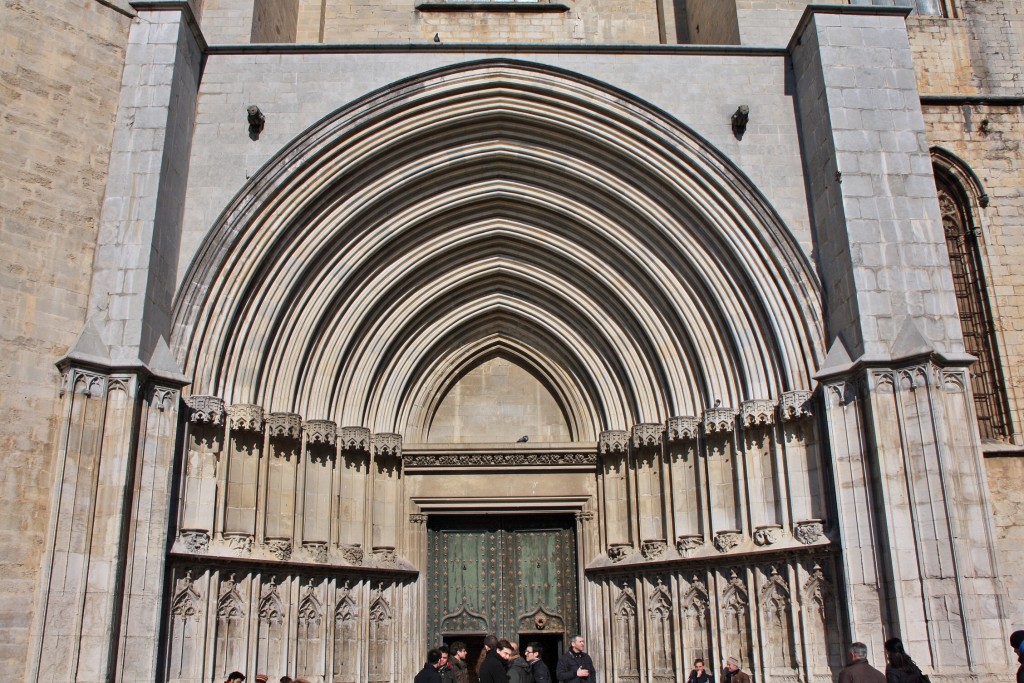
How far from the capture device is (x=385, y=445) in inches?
400

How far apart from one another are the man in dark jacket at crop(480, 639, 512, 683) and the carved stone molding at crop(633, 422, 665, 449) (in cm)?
338

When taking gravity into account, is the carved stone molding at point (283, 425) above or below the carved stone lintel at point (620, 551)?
above

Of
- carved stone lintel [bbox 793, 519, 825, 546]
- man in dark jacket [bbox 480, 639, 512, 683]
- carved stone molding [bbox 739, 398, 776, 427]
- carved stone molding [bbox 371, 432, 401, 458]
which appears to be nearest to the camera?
man in dark jacket [bbox 480, 639, 512, 683]

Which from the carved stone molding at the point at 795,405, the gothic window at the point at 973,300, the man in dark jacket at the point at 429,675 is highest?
the gothic window at the point at 973,300

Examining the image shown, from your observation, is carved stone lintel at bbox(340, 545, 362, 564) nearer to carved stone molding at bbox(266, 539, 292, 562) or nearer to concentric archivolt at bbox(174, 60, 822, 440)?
carved stone molding at bbox(266, 539, 292, 562)

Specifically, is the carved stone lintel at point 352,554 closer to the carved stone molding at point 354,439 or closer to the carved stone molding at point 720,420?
the carved stone molding at point 354,439

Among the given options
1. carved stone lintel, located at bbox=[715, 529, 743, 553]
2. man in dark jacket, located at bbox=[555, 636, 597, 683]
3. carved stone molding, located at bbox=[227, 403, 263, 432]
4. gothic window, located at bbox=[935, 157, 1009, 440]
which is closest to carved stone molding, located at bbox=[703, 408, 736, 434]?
carved stone lintel, located at bbox=[715, 529, 743, 553]

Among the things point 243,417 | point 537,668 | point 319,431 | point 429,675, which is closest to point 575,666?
point 537,668

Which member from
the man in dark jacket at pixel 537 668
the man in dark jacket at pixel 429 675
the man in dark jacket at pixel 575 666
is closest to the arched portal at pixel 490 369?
the man in dark jacket at pixel 575 666

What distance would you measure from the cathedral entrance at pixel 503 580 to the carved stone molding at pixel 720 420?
2144 millimetres

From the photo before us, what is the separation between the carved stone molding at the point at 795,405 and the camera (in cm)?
859

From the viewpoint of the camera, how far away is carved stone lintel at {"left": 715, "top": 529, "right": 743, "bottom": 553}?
8.94 metres

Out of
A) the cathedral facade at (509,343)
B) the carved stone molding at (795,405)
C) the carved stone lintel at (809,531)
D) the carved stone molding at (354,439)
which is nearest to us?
the cathedral facade at (509,343)

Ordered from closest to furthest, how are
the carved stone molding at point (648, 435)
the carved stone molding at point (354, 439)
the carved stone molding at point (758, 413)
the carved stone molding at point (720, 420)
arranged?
the carved stone molding at point (758, 413), the carved stone molding at point (720, 420), the carved stone molding at point (354, 439), the carved stone molding at point (648, 435)
